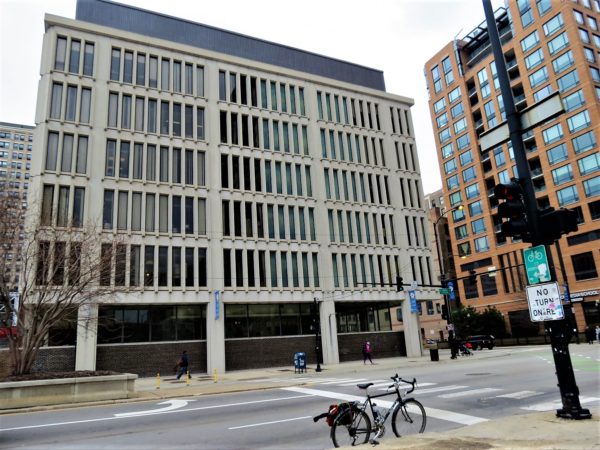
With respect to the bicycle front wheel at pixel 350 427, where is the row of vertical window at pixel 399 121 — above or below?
above

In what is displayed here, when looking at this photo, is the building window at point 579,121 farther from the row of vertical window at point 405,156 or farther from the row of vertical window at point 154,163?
the row of vertical window at point 154,163

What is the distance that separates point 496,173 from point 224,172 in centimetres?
4882

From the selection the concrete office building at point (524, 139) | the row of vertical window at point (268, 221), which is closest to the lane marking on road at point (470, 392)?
the row of vertical window at point (268, 221)

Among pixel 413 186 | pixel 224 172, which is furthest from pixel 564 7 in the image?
pixel 224 172

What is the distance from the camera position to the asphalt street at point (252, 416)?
31.8 feet

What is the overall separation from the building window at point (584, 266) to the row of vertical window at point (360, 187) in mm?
29862

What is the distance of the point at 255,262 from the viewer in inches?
1510

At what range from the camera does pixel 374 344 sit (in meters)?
42.9

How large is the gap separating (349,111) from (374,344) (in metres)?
24.3

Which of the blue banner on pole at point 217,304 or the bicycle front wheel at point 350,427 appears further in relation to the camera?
the blue banner on pole at point 217,304

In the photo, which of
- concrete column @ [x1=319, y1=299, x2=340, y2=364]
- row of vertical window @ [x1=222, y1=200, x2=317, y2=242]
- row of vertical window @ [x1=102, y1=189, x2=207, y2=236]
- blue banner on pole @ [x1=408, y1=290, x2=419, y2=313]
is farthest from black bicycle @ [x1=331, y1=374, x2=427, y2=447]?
blue banner on pole @ [x1=408, y1=290, x2=419, y2=313]

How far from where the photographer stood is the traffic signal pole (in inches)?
315

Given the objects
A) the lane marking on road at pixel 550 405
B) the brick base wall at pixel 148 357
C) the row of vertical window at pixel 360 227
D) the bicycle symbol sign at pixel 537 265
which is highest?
the row of vertical window at pixel 360 227

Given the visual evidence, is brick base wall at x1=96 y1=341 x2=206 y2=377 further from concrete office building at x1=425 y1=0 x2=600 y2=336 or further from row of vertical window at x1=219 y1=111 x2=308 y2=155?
concrete office building at x1=425 y1=0 x2=600 y2=336
